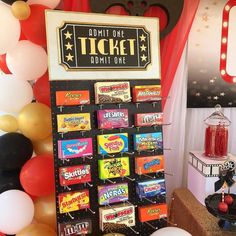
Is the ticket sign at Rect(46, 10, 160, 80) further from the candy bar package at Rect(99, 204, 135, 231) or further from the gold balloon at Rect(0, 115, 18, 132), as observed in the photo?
the candy bar package at Rect(99, 204, 135, 231)

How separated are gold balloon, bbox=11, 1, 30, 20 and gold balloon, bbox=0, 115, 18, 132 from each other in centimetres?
47

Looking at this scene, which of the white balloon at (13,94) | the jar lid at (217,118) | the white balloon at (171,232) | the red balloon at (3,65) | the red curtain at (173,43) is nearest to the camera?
the white balloon at (171,232)

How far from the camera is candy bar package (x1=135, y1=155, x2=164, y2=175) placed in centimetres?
143

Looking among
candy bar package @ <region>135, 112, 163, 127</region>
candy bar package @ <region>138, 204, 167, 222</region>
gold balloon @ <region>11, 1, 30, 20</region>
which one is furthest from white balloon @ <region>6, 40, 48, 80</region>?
candy bar package @ <region>138, 204, 167, 222</region>

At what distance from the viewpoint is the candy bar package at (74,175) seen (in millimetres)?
1303

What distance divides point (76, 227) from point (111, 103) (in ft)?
1.95

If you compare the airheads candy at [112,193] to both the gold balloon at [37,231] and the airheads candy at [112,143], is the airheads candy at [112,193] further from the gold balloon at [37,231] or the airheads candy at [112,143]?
the gold balloon at [37,231]

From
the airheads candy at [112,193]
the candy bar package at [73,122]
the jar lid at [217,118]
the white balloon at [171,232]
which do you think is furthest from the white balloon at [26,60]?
the jar lid at [217,118]

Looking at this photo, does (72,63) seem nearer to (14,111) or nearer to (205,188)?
(14,111)

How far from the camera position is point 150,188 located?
143 cm

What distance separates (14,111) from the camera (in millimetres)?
1449

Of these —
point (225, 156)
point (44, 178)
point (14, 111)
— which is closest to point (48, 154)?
point (44, 178)

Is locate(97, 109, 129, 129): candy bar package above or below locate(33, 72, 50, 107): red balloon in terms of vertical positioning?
below

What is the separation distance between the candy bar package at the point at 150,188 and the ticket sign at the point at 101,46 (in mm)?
526
